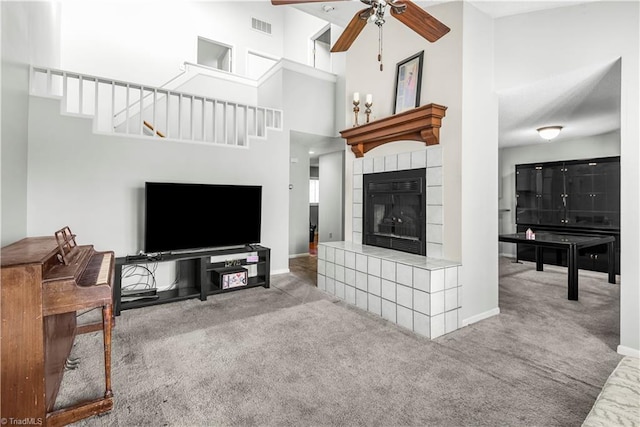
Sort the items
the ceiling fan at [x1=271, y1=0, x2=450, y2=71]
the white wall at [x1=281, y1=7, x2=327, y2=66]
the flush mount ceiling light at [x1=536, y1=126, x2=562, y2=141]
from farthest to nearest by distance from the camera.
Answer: the white wall at [x1=281, y1=7, x2=327, y2=66], the flush mount ceiling light at [x1=536, y1=126, x2=562, y2=141], the ceiling fan at [x1=271, y1=0, x2=450, y2=71]

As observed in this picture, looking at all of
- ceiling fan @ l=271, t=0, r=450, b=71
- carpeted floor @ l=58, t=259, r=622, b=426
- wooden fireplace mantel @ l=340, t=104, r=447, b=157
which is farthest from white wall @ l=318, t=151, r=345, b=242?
ceiling fan @ l=271, t=0, r=450, b=71

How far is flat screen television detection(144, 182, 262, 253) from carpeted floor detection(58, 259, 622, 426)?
753 mm

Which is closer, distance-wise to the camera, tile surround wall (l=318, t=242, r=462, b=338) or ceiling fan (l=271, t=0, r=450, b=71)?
ceiling fan (l=271, t=0, r=450, b=71)

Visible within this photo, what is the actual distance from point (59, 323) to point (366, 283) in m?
2.39

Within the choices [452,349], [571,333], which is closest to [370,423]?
[452,349]

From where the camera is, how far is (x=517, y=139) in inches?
212

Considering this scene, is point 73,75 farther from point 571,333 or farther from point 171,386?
point 571,333

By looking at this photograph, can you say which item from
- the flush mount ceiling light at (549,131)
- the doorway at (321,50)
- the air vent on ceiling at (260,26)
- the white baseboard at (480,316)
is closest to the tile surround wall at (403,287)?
the white baseboard at (480,316)

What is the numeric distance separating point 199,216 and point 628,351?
155 inches

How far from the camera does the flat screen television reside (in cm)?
341

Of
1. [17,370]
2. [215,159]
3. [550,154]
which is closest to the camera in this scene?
[17,370]

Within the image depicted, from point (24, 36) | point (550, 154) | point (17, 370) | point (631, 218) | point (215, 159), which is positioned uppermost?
point (24, 36)

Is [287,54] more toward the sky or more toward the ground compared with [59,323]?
more toward the sky

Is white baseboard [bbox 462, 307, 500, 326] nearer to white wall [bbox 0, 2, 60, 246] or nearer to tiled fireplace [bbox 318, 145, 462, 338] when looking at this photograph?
tiled fireplace [bbox 318, 145, 462, 338]
